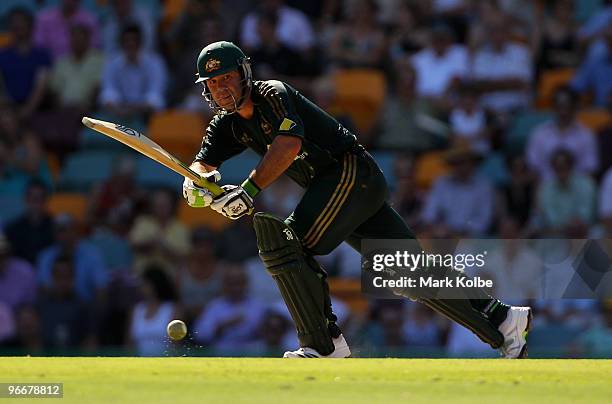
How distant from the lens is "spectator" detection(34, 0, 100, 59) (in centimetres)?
1407

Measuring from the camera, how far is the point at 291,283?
24.3 feet

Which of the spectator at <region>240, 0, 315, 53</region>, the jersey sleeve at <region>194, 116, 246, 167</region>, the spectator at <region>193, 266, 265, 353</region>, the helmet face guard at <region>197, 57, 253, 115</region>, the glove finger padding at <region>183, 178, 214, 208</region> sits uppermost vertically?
the helmet face guard at <region>197, 57, 253, 115</region>

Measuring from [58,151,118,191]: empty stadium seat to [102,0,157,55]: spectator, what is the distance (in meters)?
1.47

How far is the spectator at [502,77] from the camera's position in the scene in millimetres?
13086

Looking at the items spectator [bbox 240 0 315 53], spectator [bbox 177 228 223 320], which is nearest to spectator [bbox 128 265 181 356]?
spectator [bbox 177 228 223 320]

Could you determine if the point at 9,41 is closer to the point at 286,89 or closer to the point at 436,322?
the point at 436,322

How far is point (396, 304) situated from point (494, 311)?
2.90 m

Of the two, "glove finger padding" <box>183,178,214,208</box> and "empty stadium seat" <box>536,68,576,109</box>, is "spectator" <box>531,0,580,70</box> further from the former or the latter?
"glove finger padding" <box>183,178,214,208</box>

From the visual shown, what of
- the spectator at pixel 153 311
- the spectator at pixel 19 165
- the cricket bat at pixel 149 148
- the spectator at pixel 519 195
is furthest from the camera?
the spectator at pixel 19 165

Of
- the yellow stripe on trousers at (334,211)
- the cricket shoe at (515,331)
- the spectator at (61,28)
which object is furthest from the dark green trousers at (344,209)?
the spectator at (61,28)

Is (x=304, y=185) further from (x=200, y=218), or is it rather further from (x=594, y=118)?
(x=594, y=118)

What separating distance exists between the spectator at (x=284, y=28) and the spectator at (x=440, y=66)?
1.19 metres

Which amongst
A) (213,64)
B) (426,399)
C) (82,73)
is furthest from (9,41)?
(426,399)

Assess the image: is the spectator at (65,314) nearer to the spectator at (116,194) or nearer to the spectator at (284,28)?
the spectator at (116,194)
